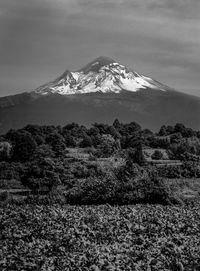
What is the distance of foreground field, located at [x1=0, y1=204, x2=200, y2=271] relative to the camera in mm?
11562

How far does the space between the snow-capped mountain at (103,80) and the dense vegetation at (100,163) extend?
378 ft

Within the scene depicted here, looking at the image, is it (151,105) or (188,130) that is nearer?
(188,130)

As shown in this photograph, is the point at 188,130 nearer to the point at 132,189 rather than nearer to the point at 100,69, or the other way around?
the point at 132,189

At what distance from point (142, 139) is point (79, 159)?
12698 mm

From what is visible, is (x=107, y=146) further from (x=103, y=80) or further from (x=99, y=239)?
(x=103, y=80)

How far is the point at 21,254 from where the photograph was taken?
38.8 ft

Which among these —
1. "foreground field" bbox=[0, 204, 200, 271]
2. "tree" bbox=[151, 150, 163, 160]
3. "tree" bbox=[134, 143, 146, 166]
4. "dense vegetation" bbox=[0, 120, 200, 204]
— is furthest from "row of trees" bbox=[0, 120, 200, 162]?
"foreground field" bbox=[0, 204, 200, 271]

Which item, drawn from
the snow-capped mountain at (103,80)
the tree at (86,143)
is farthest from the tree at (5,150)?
the snow-capped mountain at (103,80)

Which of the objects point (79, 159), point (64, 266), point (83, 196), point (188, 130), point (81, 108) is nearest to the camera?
point (64, 266)

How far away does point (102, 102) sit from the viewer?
171 m

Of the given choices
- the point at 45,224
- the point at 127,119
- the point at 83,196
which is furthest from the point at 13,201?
the point at 127,119

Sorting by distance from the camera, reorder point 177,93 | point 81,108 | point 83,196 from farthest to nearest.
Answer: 1. point 177,93
2. point 81,108
3. point 83,196

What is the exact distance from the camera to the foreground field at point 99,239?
37.9 ft

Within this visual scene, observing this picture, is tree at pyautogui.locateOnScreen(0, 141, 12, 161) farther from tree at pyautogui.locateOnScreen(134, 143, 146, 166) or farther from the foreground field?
the foreground field
